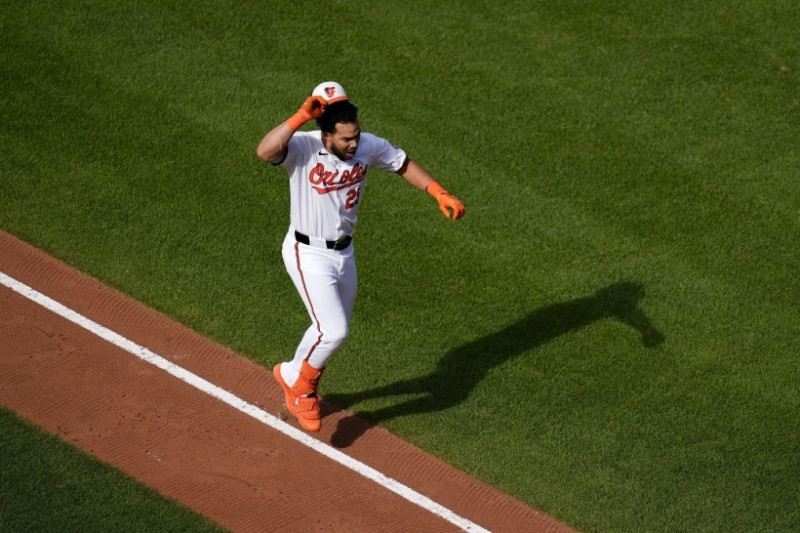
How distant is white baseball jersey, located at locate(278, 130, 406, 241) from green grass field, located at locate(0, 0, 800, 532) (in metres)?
1.61

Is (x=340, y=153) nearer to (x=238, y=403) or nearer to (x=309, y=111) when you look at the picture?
(x=309, y=111)

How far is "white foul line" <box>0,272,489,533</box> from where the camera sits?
736cm

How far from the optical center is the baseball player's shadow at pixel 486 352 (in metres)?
8.03

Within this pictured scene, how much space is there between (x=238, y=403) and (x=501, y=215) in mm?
3039

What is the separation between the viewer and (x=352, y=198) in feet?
23.4

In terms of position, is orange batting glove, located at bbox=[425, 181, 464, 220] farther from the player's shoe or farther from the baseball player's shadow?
the baseball player's shadow

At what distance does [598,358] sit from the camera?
8.51 m

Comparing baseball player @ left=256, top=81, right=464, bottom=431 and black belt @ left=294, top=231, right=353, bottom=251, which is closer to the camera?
baseball player @ left=256, top=81, right=464, bottom=431

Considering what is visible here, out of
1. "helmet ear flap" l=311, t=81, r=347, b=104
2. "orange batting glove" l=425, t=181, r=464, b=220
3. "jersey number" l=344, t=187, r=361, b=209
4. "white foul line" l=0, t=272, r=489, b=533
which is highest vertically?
"helmet ear flap" l=311, t=81, r=347, b=104

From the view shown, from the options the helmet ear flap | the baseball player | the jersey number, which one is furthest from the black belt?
the helmet ear flap

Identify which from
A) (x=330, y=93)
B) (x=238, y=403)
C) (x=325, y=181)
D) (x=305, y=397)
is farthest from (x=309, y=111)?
(x=238, y=403)

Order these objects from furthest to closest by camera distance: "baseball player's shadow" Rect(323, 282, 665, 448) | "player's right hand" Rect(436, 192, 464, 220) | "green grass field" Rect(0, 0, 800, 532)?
"baseball player's shadow" Rect(323, 282, 665, 448) < "green grass field" Rect(0, 0, 800, 532) < "player's right hand" Rect(436, 192, 464, 220)

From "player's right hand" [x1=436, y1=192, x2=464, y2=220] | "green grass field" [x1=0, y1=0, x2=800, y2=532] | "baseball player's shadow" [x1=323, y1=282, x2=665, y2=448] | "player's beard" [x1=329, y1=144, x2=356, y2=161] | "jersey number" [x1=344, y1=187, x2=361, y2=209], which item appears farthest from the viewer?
"baseball player's shadow" [x1=323, y1=282, x2=665, y2=448]

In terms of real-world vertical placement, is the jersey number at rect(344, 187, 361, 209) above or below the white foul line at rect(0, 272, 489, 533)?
above
